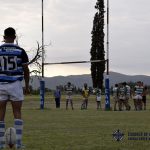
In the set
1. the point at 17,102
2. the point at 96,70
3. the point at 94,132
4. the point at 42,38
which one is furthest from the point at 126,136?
the point at 96,70

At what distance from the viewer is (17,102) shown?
1102cm

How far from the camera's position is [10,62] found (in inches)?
431

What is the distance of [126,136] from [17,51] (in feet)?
16.1

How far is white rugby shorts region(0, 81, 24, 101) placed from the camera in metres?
10.9

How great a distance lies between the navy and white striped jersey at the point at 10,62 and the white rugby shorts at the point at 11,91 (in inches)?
3.5

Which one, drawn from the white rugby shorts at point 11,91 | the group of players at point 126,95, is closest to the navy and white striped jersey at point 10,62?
the white rugby shorts at point 11,91

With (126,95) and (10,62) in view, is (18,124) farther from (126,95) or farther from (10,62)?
(126,95)

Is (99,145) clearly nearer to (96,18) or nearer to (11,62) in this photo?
(11,62)

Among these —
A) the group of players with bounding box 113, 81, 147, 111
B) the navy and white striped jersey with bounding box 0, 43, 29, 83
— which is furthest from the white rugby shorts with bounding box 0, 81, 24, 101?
the group of players with bounding box 113, 81, 147, 111

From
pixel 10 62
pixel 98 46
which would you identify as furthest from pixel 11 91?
pixel 98 46

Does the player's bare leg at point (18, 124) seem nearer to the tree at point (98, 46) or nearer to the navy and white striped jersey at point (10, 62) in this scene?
the navy and white striped jersey at point (10, 62)

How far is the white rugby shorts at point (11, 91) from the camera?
429 inches

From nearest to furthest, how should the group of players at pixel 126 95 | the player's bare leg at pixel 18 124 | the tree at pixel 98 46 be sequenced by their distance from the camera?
the player's bare leg at pixel 18 124 → the group of players at pixel 126 95 → the tree at pixel 98 46

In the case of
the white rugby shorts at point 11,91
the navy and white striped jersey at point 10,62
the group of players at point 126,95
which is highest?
the navy and white striped jersey at point 10,62
